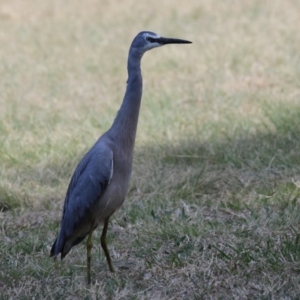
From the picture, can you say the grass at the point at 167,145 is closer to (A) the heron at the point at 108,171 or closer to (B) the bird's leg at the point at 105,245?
(B) the bird's leg at the point at 105,245

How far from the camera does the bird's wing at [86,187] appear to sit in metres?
4.34

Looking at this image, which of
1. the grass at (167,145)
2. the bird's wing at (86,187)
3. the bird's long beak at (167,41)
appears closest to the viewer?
the bird's wing at (86,187)

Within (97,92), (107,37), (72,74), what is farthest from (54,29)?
(97,92)

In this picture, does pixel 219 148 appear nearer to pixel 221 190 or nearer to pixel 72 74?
pixel 221 190

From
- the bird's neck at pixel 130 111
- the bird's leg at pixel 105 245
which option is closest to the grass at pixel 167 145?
the bird's leg at pixel 105 245

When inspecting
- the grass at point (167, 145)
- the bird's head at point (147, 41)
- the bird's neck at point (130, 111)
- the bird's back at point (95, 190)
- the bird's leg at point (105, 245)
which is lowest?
the grass at point (167, 145)

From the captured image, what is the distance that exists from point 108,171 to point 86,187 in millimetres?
160

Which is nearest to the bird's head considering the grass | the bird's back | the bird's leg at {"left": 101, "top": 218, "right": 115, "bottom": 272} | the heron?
the heron

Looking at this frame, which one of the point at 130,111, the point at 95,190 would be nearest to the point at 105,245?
the point at 95,190

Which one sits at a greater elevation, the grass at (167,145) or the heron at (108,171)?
the heron at (108,171)

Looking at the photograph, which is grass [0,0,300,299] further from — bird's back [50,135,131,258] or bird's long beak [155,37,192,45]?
bird's long beak [155,37,192,45]

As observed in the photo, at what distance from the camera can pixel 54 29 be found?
439 inches

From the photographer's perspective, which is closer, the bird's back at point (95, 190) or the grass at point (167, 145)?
the bird's back at point (95, 190)

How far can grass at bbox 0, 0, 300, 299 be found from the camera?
14.9ft
